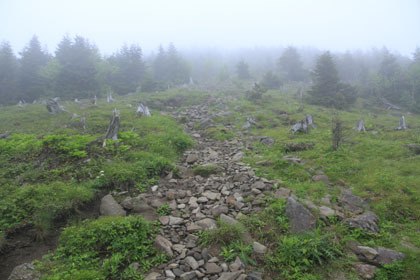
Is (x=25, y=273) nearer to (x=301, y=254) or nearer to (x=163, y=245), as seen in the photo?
(x=163, y=245)

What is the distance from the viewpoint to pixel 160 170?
7680 millimetres

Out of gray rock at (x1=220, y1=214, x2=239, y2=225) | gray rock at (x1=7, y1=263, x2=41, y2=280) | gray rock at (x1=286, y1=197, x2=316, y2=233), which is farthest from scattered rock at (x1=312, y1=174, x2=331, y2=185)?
gray rock at (x1=7, y1=263, x2=41, y2=280)

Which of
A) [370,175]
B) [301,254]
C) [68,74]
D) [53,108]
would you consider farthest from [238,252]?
[68,74]

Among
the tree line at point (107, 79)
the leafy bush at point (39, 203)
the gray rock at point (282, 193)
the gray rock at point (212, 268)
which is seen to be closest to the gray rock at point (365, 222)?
the gray rock at point (282, 193)

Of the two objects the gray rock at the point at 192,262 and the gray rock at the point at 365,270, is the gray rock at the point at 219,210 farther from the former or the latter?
the gray rock at the point at 365,270

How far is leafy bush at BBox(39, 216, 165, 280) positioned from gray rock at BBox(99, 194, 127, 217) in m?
0.43

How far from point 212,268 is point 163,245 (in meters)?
1.12

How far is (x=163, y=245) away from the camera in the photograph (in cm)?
425

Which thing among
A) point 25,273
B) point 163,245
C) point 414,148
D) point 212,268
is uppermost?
point 414,148

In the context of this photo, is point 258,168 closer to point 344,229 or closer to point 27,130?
point 344,229

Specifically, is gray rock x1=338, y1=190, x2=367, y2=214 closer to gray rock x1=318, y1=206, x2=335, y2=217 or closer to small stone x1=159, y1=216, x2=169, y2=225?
gray rock x1=318, y1=206, x2=335, y2=217

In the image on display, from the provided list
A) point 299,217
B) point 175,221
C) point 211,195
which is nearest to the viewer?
point 299,217

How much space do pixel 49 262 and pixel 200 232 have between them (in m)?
2.90

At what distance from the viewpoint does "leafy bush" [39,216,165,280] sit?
367 cm
